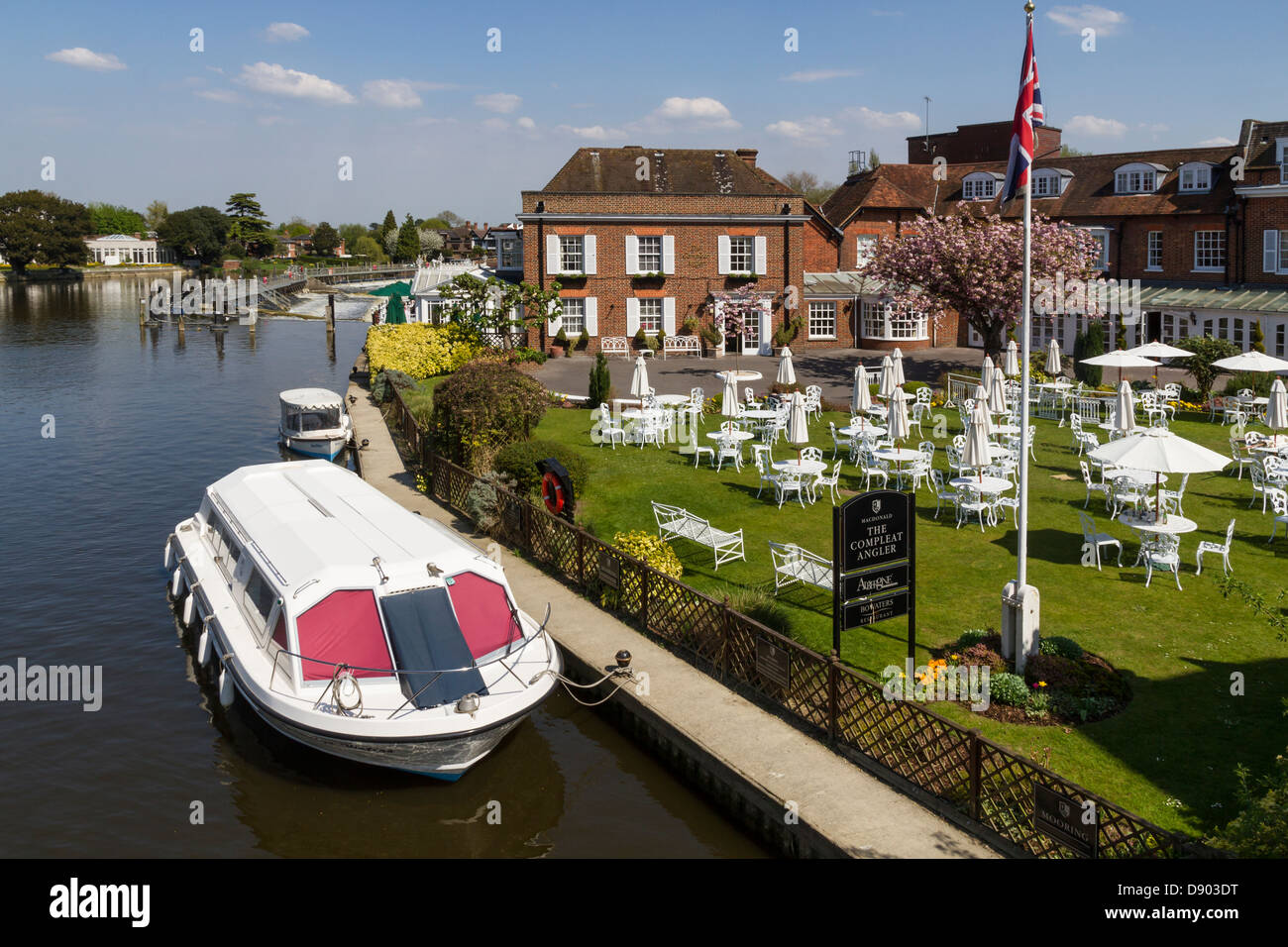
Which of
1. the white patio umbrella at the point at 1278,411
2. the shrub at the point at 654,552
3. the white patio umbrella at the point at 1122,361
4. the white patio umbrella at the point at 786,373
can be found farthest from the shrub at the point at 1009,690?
the white patio umbrella at the point at 1122,361

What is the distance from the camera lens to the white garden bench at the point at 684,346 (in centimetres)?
4391

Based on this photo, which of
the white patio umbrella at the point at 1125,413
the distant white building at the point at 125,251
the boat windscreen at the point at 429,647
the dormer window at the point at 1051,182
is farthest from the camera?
the distant white building at the point at 125,251

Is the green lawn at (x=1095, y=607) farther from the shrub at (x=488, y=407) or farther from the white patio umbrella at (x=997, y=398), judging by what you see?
the shrub at (x=488, y=407)

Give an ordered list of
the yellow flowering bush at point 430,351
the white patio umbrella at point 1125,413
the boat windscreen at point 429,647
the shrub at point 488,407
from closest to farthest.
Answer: the boat windscreen at point 429,647, the white patio umbrella at point 1125,413, the shrub at point 488,407, the yellow flowering bush at point 430,351

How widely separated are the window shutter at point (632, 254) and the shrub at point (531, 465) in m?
23.5

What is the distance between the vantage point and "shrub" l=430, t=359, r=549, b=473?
74.3 ft

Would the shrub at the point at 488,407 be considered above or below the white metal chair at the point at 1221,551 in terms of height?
above

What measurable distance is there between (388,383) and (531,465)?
1775 centimetres

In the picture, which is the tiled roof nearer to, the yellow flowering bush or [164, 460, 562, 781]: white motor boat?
the yellow flowering bush

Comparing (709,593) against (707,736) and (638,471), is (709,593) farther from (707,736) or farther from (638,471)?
(638,471)

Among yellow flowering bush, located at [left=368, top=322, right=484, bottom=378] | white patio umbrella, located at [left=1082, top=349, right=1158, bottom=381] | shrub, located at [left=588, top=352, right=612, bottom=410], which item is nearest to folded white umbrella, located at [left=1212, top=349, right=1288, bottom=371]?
white patio umbrella, located at [left=1082, top=349, right=1158, bottom=381]

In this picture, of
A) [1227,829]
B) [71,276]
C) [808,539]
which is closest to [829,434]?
[808,539]

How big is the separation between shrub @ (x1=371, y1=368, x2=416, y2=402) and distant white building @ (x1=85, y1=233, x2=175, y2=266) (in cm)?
14257

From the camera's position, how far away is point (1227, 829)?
8.54m
